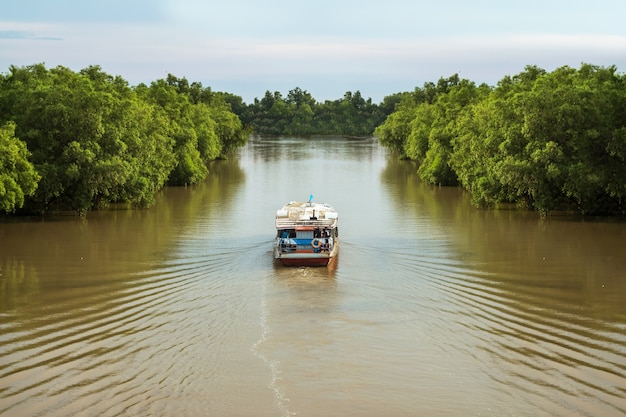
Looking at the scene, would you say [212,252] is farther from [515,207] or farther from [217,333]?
[515,207]

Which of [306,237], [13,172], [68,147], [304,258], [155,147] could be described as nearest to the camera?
[304,258]

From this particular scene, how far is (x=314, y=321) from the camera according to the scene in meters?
30.6

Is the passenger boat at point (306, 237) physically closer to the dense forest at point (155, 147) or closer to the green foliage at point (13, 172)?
the green foliage at point (13, 172)

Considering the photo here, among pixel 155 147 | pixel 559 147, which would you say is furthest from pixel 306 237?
pixel 155 147

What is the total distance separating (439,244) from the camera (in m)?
47.2

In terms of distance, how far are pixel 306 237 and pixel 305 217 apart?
2.03m

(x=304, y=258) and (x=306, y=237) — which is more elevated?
(x=306, y=237)

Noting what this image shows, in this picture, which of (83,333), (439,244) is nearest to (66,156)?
(439,244)

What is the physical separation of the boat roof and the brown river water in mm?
1997

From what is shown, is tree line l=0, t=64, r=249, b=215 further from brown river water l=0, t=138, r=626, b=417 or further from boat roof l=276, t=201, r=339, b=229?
boat roof l=276, t=201, r=339, b=229

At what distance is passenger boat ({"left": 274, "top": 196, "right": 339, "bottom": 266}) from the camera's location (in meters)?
39.9

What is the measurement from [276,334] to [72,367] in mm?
7047

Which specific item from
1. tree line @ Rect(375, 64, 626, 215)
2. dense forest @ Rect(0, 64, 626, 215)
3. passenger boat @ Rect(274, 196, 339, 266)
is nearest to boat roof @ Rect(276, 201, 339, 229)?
passenger boat @ Rect(274, 196, 339, 266)

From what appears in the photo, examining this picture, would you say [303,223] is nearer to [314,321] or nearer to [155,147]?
[314,321]
